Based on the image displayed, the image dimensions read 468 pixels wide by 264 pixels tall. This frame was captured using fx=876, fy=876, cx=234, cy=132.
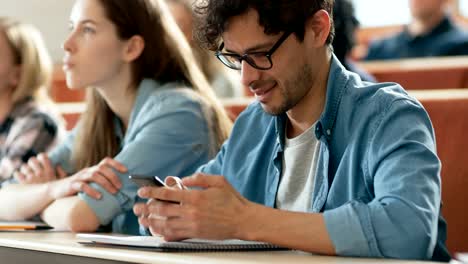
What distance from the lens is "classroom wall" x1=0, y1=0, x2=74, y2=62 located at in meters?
6.17

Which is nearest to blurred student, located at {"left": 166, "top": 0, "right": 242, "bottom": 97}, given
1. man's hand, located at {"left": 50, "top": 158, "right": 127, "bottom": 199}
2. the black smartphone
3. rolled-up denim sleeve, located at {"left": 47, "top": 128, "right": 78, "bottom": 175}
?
rolled-up denim sleeve, located at {"left": 47, "top": 128, "right": 78, "bottom": 175}

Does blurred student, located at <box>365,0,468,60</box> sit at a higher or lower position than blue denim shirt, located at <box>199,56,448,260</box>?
lower

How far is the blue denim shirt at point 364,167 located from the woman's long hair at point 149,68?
490 millimetres

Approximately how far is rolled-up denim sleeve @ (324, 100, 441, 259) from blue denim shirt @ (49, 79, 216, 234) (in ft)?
2.85

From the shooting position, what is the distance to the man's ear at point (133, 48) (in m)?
2.42

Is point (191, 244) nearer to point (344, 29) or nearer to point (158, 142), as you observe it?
point (158, 142)

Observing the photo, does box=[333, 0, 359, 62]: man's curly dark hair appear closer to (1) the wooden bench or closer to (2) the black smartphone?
(1) the wooden bench

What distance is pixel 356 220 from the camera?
→ 4.45ft

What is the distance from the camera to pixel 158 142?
2.24 m

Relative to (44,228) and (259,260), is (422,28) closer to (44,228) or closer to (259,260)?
(44,228)

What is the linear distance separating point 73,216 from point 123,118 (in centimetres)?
53

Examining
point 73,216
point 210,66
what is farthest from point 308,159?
point 210,66

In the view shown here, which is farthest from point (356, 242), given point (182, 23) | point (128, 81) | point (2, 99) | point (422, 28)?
point (422, 28)

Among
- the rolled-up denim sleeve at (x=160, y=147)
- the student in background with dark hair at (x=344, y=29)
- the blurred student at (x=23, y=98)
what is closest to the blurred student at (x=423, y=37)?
the student in background with dark hair at (x=344, y=29)
